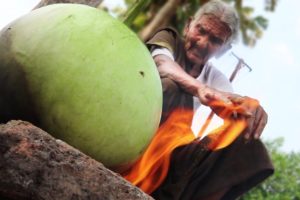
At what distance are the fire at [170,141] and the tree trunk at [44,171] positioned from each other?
1126mm

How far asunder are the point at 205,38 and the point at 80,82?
141 centimetres

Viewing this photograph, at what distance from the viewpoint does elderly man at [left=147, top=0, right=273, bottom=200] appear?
10.4ft

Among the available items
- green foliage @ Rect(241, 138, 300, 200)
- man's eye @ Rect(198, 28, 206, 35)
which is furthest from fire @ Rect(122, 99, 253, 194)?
green foliage @ Rect(241, 138, 300, 200)

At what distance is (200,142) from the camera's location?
325cm

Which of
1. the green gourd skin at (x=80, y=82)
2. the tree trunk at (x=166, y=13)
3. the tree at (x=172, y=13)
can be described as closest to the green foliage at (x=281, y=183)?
the tree at (x=172, y=13)

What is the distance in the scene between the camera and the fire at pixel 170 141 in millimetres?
3068

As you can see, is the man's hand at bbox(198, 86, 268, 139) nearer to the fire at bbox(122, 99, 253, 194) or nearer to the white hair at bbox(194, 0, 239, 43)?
the fire at bbox(122, 99, 253, 194)

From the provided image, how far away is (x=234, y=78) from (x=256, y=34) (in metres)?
14.1

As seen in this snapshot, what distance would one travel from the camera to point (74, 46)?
223cm

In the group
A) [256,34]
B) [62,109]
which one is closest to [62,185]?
[62,109]

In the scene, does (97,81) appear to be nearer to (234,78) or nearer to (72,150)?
(72,150)

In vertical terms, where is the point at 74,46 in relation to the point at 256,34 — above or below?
above

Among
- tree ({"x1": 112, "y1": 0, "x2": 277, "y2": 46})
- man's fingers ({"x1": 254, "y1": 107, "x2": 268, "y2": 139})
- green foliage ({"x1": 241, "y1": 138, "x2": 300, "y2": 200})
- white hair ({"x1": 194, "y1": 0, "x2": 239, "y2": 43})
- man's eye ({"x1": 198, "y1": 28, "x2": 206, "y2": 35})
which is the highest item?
white hair ({"x1": 194, "y1": 0, "x2": 239, "y2": 43})

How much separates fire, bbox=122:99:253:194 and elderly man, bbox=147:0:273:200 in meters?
0.04
